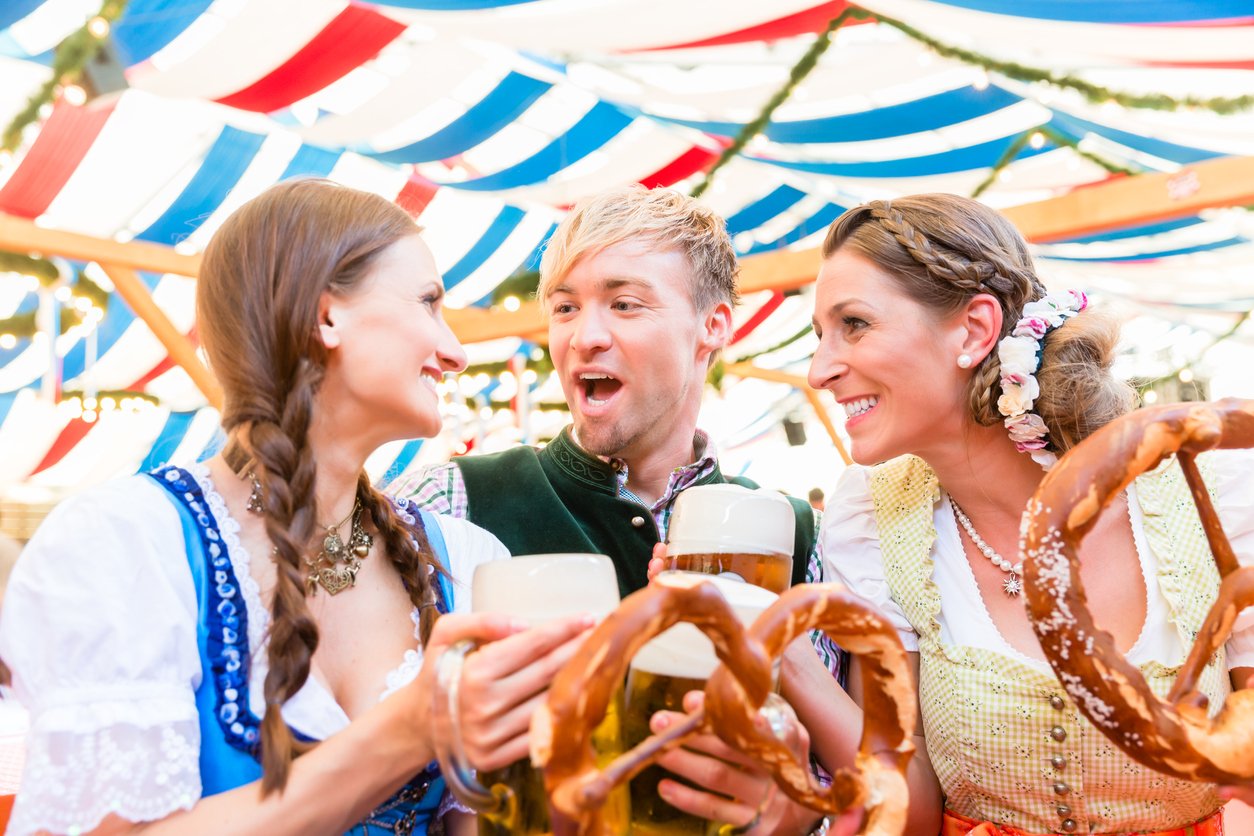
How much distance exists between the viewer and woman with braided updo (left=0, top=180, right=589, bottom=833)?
2.60 ft

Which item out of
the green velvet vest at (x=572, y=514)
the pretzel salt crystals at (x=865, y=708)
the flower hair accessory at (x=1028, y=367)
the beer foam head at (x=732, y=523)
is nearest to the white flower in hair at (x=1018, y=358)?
the flower hair accessory at (x=1028, y=367)

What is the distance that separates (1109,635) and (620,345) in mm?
1082

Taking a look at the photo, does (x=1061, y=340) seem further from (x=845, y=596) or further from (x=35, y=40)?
(x=35, y=40)

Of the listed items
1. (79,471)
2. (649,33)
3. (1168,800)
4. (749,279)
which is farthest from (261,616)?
(79,471)

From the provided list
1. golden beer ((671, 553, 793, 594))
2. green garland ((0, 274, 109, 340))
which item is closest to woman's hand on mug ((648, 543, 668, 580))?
golden beer ((671, 553, 793, 594))

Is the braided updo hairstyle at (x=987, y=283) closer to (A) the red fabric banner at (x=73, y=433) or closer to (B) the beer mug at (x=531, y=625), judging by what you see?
(B) the beer mug at (x=531, y=625)

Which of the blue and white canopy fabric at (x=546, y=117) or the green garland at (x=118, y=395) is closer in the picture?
the blue and white canopy fabric at (x=546, y=117)

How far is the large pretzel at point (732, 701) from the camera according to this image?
54 cm

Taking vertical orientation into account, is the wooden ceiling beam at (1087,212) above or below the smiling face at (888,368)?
above

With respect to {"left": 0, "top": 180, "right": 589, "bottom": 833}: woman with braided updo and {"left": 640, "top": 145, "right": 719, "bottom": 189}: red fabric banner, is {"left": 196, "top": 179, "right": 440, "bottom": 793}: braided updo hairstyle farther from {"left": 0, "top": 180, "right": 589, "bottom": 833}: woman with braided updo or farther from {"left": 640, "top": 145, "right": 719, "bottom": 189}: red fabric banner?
{"left": 640, "top": 145, "right": 719, "bottom": 189}: red fabric banner

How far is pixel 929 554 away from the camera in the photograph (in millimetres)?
1428

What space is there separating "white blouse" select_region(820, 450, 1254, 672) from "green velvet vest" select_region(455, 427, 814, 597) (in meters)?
0.15

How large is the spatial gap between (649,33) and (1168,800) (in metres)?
3.84

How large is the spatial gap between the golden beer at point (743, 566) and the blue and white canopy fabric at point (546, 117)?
11.7 ft
